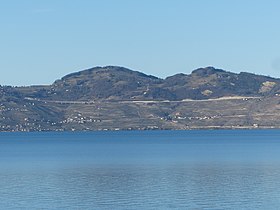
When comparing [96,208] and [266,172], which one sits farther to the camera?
[266,172]

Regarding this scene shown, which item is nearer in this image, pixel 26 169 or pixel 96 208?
pixel 96 208

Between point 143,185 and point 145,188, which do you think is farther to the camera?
point 143,185

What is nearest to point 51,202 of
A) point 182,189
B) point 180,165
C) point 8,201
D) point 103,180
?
point 8,201

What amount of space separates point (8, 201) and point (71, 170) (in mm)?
40341

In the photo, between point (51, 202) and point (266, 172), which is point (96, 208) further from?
point (266, 172)

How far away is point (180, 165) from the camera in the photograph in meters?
126

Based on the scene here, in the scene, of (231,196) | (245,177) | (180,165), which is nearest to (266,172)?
(245,177)

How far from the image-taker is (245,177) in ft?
330

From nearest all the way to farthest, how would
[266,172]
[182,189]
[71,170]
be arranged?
1. [182,189]
2. [266,172]
3. [71,170]

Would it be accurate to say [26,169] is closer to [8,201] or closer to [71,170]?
[71,170]

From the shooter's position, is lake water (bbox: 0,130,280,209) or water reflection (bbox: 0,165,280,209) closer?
water reflection (bbox: 0,165,280,209)

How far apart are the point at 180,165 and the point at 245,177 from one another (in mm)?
26066

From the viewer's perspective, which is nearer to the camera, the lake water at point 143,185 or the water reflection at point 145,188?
the water reflection at point 145,188

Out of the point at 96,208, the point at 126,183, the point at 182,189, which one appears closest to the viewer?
the point at 96,208
